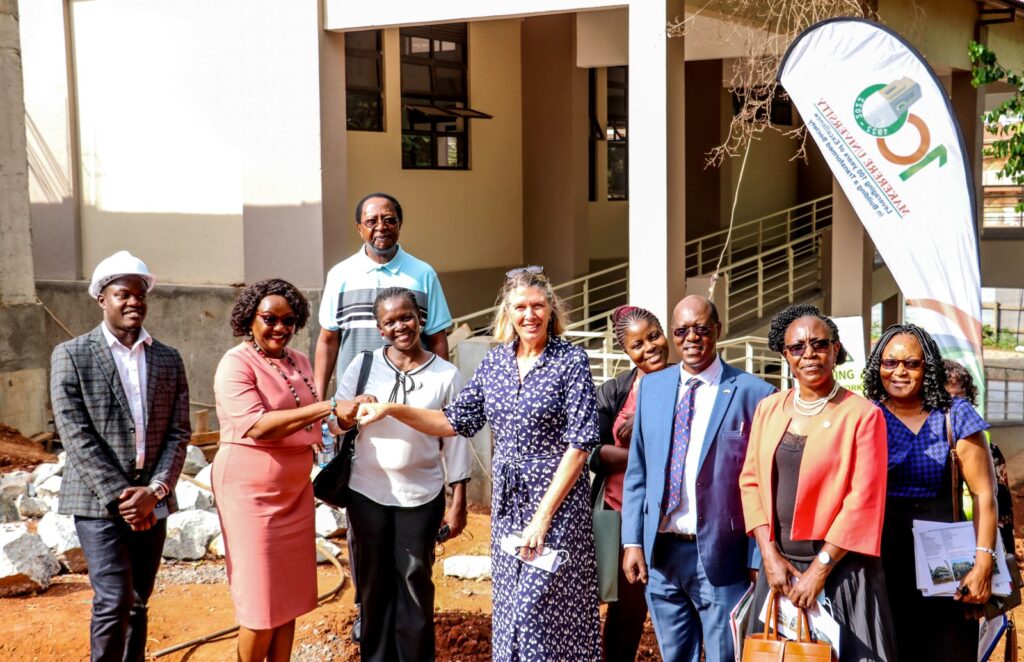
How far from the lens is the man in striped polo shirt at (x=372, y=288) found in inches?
225

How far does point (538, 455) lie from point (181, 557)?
4132 millimetres

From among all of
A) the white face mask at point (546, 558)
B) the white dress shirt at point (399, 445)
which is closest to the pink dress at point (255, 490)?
the white dress shirt at point (399, 445)

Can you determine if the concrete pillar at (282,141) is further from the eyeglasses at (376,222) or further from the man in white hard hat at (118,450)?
the man in white hard hat at (118,450)

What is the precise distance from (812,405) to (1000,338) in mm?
34186

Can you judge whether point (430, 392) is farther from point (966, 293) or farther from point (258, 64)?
point (258, 64)

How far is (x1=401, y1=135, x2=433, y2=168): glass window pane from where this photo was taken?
1386 centimetres

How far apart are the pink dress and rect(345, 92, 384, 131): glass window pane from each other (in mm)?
8781

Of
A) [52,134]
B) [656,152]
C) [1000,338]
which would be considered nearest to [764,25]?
[656,152]

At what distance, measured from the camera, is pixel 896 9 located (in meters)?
11.9

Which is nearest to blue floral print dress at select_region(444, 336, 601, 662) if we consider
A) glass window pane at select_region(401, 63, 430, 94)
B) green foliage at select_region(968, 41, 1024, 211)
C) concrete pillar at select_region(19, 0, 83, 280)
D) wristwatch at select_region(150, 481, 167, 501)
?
wristwatch at select_region(150, 481, 167, 501)

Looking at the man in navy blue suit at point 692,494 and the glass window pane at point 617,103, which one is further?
the glass window pane at point 617,103

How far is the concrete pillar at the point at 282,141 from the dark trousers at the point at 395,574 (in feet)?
21.5

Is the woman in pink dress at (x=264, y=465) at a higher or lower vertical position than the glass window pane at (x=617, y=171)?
lower

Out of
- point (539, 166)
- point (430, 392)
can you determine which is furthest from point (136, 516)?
point (539, 166)
